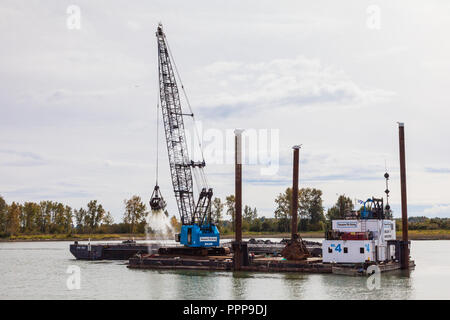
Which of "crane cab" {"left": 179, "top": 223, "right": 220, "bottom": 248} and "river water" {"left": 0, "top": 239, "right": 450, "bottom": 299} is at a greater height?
"crane cab" {"left": 179, "top": 223, "right": 220, "bottom": 248}

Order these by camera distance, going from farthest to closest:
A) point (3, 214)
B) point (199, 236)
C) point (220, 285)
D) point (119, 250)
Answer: point (3, 214)
point (119, 250)
point (199, 236)
point (220, 285)

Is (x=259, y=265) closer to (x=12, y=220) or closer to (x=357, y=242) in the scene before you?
(x=357, y=242)

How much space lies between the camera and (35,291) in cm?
5522

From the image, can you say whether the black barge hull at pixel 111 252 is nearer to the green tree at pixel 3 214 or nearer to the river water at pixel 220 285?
the river water at pixel 220 285

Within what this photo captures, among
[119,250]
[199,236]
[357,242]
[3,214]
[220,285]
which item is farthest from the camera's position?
[3,214]

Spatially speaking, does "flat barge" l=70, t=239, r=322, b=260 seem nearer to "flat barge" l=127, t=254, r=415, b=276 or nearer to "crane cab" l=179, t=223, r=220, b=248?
"crane cab" l=179, t=223, r=220, b=248

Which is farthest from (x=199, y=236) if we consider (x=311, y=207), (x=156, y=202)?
(x=311, y=207)

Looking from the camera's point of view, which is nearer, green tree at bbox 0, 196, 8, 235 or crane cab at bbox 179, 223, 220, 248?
crane cab at bbox 179, 223, 220, 248

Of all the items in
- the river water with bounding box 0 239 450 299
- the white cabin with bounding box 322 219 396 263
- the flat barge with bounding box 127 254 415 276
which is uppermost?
the white cabin with bounding box 322 219 396 263

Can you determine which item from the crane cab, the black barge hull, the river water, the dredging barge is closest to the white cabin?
the dredging barge

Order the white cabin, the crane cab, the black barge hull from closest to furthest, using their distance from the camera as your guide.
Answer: the white cabin
the crane cab
the black barge hull

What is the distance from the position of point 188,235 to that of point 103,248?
24.9 m

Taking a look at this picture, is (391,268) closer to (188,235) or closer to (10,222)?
(188,235)
